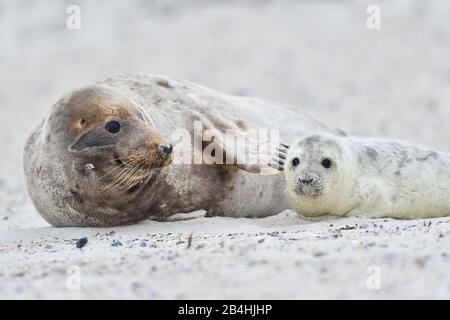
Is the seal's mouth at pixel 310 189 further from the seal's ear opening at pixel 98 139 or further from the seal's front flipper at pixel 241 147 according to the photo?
the seal's ear opening at pixel 98 139

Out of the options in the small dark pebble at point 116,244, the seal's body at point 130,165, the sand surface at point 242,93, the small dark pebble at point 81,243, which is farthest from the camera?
the seal's body at point 130,165

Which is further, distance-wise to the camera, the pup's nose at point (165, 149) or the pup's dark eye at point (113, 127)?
the pup's dark eye at point (113, 127)

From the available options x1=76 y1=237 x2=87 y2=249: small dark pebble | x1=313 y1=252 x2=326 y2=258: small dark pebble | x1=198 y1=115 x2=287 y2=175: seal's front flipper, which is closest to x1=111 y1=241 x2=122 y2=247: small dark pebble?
x1=76 y1=237 x2=87 y2=249: small dark pebble

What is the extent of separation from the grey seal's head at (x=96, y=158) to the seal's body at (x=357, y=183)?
894 mm

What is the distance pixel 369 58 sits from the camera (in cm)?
1391

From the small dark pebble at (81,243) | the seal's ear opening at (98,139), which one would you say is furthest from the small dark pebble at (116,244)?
the seal's ear opening at (98,139)

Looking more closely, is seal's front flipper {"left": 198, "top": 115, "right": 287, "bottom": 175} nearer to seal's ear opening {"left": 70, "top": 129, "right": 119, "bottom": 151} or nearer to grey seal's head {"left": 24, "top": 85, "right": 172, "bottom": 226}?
grey seal's head {"left": 24, "top": 85, "right": 172, "bottom": 226}

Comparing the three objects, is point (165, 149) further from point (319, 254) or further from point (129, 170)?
point (319, 254)

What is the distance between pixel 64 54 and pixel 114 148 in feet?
36.6

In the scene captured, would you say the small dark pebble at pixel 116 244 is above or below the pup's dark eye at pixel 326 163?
below

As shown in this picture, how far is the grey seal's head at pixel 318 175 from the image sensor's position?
5762mm

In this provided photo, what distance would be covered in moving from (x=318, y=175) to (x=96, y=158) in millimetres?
1344

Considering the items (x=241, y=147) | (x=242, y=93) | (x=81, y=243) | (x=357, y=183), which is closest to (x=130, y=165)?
(x=81, y=243)
